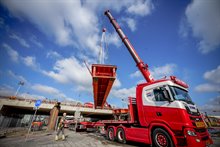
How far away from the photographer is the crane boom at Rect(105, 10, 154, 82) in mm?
9719

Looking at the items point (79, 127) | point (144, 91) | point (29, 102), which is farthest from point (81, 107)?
point (144, 91)

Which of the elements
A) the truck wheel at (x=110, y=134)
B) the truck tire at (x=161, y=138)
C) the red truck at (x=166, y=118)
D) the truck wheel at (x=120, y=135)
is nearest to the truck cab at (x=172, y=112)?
the red truck at (x=166, y=118)

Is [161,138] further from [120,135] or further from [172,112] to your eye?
[120,135]

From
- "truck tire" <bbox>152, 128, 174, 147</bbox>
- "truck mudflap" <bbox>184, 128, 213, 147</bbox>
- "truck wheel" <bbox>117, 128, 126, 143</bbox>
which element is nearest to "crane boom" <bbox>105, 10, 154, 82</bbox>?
"truck wheel" <bbox>117, 128, 126, 143</bbox>

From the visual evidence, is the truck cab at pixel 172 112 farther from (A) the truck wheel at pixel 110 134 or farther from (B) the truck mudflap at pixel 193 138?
(A) the truck wheel at pixel 110 134

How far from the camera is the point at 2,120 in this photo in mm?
14469

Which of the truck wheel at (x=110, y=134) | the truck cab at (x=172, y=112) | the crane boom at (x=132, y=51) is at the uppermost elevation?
the crane boom at (x=132, y=51)

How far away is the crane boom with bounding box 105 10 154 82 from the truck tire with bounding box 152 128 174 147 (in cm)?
515

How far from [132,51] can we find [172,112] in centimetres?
776

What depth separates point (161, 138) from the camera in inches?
182

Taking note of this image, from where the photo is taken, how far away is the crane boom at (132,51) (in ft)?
31.9

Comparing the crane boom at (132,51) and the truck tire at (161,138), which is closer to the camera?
the truck tire at (161,138)

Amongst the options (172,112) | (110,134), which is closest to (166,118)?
(172,112)

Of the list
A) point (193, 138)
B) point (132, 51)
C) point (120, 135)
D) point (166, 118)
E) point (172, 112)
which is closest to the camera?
point (193, 138)
